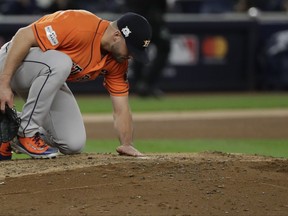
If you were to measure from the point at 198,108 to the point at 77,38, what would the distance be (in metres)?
8.20

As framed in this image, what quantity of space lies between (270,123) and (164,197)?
23.2ft

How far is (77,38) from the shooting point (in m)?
6.46

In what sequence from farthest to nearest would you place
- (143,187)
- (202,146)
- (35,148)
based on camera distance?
(202,146) < (35,148) < (143,187)

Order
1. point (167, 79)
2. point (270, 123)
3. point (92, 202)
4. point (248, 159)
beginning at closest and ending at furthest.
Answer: point (92, 202) < point (248, 159) < point (270, 123) < point (167, 79)

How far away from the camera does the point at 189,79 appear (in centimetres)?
1827

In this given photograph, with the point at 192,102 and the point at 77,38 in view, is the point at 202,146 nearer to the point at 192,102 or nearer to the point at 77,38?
the point at 77,38

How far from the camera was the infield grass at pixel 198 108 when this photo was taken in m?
9.20

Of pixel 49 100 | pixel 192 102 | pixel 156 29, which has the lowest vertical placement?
pixel 192 102

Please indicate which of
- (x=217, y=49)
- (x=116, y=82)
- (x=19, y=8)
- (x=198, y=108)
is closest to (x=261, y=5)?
(x=217, y=49)

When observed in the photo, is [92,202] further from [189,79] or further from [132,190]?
[189,79]

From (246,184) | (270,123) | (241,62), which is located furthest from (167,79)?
(246,184)

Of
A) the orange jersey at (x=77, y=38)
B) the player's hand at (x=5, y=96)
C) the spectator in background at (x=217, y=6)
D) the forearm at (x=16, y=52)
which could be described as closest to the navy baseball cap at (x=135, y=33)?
the orange jersey at (x=77, y=38)

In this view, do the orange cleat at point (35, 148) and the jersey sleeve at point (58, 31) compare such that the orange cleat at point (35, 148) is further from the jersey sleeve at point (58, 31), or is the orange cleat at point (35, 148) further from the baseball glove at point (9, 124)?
the jersey sleeve at point (58, 31)

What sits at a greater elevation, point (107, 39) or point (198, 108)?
point (107, 39)
